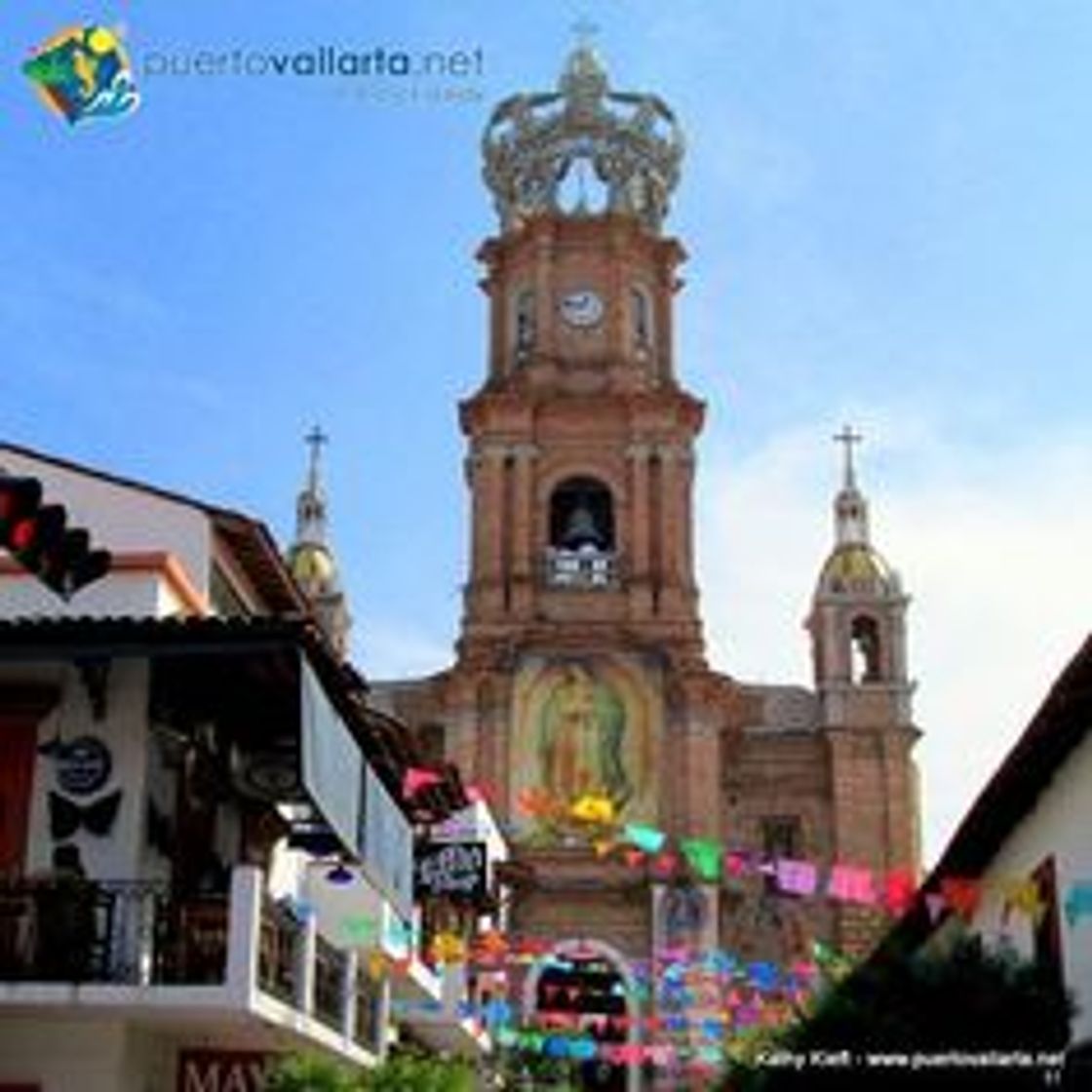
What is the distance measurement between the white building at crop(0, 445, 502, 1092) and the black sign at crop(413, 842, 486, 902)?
8352 mm

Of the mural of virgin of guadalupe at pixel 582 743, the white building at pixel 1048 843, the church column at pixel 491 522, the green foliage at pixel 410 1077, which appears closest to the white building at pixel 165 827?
the green foliage at pixel 410 1077

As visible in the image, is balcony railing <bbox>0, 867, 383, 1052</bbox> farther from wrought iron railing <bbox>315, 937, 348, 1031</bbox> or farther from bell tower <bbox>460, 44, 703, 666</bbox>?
bell tower <bbox>460, 44, 703, 666</bbox>

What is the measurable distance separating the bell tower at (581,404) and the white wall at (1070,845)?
102 feet

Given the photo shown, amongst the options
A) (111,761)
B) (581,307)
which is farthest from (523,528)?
(111,761)

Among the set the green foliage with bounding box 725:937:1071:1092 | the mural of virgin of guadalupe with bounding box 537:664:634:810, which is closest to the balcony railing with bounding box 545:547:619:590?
the mural of virgin of guadalupe with bounding box 537:664:634:810

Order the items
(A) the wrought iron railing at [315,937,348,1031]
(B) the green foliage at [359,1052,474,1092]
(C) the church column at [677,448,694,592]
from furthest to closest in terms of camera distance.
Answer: (C) the church column at [677,448,694,592] < (A) the wrought iron railing at [315,937,348,1031] < (B) the green foliage at [359,1052,474,1092]

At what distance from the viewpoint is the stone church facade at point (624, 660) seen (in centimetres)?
4781

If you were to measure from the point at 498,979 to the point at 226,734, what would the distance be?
81.2ft

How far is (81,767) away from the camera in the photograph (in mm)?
17297

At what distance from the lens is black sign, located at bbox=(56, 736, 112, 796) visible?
56.7ft

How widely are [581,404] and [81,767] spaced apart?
118ft

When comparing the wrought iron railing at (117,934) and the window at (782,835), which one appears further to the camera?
the window at (782,835)

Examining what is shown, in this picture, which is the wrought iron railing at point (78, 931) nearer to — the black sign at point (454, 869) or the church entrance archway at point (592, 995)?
the black sign at point (454, 869)

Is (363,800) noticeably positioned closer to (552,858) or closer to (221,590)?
(221,590)
